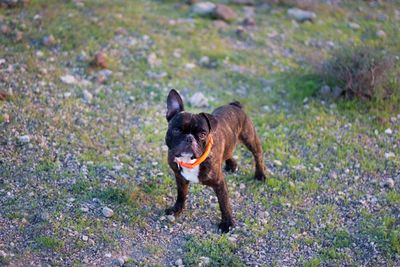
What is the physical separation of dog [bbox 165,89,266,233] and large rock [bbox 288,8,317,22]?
640 cm

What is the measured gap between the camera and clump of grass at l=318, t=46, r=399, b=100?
10219 mm

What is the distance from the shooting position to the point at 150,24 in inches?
505

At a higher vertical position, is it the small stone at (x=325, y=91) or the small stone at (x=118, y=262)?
the small stone at (x=325, y=91)

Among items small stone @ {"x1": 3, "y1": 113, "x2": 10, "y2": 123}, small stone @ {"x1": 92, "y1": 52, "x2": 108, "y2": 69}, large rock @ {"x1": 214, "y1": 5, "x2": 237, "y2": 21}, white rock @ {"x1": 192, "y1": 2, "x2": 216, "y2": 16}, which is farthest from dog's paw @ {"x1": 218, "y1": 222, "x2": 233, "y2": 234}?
white rock @ {"x1": 192, "y1": 2, "x2": 216, "y2": 16}

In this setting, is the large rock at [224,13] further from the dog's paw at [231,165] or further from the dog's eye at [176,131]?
the dog's eye at [176,131]

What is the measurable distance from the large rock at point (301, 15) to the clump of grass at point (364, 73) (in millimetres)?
3295

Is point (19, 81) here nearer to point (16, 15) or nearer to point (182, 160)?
point (16, 15)

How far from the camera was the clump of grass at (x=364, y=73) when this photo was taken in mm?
10219

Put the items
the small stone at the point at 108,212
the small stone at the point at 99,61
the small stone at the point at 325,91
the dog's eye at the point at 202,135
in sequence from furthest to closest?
the small stone at the point at 99,61
the small stone at the point at 325,91
the small stone at the point at 108,212
the dog's eye at the point at 202,135

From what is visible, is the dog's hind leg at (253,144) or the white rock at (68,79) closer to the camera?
the dog's hind leg at (253,144)

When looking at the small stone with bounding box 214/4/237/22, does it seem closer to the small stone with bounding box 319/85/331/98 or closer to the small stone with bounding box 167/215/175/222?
the small stone with bounding box 319/85/331/98

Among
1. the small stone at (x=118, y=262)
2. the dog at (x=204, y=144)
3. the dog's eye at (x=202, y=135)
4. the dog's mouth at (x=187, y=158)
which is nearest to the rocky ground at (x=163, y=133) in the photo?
the small stone at (x=118, y=262)

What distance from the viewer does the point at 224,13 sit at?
13.3m

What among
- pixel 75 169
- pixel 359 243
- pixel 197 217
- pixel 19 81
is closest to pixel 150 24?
pixel 19 81
